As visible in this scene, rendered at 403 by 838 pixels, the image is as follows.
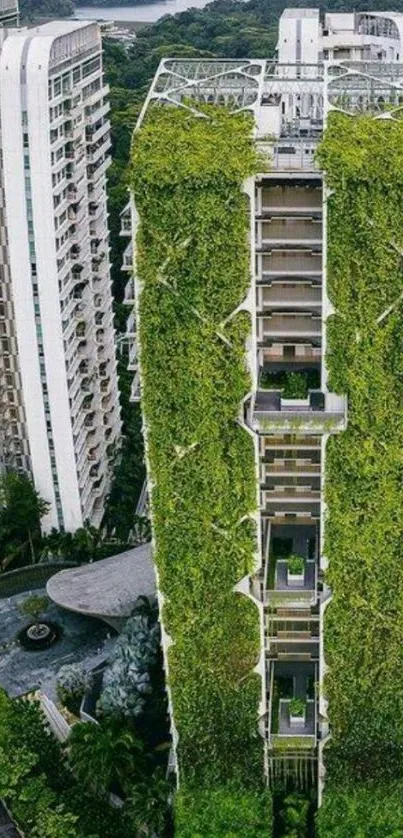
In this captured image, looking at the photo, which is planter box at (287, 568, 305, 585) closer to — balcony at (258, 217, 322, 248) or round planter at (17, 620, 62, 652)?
balcony at (258, 217, 322, 248)

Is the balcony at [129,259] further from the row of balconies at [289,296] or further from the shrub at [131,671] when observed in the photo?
the shrub at [131,671]

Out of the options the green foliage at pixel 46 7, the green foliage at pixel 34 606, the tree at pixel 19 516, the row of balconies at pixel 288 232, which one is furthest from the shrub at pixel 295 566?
the green foliage at pixel 46 7

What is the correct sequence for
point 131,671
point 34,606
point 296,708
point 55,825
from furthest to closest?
point 34,606, point 131,671, point 55,825, point 296,708

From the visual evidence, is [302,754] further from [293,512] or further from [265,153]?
[265,153]

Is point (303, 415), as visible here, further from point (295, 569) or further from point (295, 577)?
point (295, 577)

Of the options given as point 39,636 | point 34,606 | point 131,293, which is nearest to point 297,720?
point 131,293

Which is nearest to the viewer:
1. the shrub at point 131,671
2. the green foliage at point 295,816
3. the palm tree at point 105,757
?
the green foliage at point 295,816
